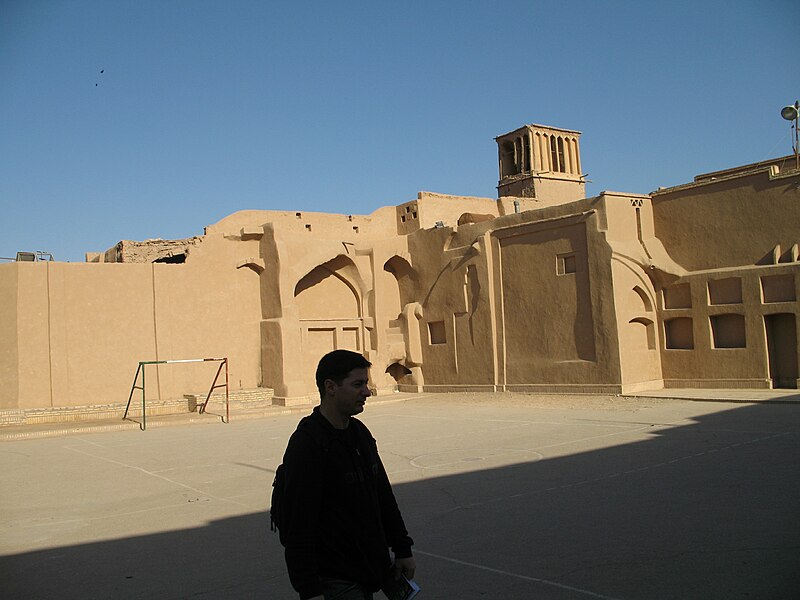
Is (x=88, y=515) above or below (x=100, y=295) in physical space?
below

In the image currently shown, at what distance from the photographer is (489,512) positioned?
8797 millimetres

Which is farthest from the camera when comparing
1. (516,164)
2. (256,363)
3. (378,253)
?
(516,164)

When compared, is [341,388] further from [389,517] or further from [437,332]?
[437,332]

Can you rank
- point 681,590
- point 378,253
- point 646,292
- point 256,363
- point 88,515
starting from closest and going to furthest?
1. point 681,590
2. point 88,515
3. point 646,292
4. point 256,363
5. point 378,253

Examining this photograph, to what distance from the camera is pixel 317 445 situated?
3.63m

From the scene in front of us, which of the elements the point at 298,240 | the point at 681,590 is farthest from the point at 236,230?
the point at 681,590

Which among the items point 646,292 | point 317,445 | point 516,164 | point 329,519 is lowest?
point 329,519

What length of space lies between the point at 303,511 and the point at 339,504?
221mm

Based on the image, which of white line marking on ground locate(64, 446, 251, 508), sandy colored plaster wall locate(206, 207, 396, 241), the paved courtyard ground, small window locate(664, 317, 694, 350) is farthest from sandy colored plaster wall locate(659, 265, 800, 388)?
white line marking on ground locate(64, 446, 251, 508)

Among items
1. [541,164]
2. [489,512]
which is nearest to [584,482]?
[489,512]

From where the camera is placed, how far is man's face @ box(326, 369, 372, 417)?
A: 3816 millimetres

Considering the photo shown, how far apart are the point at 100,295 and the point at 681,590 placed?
22.5 m

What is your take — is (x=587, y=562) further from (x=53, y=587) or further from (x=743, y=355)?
(x=743, y=355)

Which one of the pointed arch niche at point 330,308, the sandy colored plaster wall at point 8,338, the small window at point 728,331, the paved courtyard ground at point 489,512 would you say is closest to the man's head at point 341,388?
the paved courtyard ground at point 489,512
